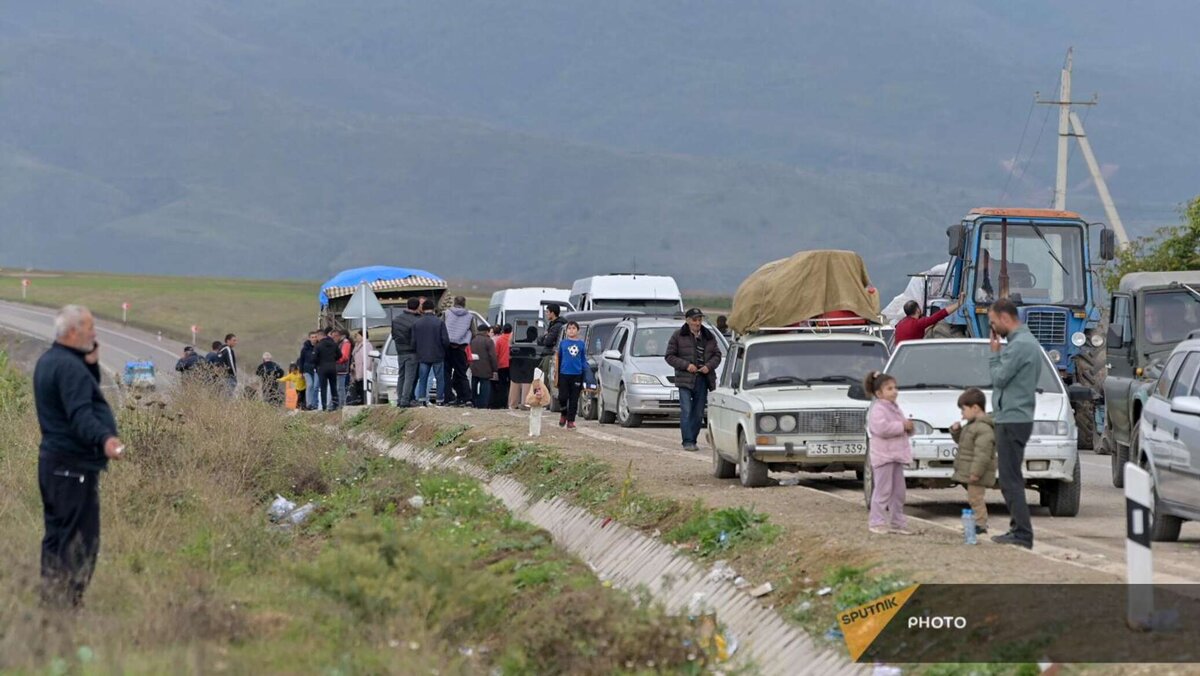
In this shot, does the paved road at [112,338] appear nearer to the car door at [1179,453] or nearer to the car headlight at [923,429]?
the car headlight at [923,429]

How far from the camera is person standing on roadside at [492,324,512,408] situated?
118 feet

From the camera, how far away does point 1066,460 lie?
1625 cm

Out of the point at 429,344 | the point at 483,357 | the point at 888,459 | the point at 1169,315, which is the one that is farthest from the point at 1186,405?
the point at 483,357

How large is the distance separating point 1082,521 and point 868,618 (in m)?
5.71

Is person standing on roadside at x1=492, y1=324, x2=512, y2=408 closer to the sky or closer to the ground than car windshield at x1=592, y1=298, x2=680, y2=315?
closer to the ground

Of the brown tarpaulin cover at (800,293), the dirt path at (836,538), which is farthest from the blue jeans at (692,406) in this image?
the brown tarpaulin cover at (800,293)

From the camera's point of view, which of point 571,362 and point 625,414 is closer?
point 571,362

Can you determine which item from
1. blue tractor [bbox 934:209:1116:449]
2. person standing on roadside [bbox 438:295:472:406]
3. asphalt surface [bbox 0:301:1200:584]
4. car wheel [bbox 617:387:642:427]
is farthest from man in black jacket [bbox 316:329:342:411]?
blue tractor [bbox 934:209:1116:449]

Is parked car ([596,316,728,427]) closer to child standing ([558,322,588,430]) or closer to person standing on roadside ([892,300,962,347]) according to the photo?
child standing ([558,322,588,430])

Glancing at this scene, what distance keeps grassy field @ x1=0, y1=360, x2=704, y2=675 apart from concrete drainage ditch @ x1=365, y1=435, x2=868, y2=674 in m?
0.39

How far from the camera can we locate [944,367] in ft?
58.2

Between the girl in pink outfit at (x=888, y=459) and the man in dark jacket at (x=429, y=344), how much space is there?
15.9m

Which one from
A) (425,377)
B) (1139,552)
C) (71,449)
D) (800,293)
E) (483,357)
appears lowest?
(425,377)

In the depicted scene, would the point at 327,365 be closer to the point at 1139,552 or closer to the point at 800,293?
the point at 800,293
